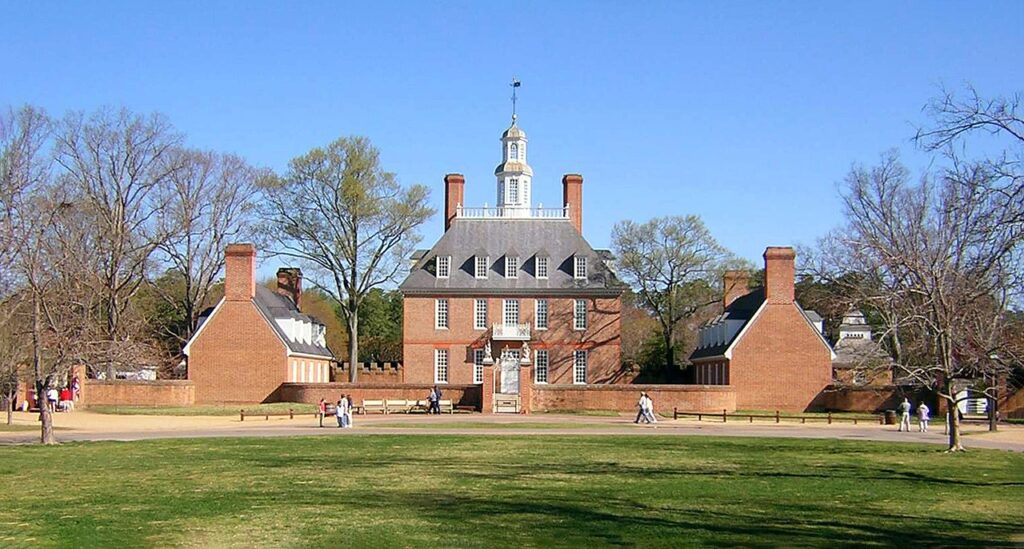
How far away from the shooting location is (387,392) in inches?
2169

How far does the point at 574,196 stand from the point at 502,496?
2044 inches

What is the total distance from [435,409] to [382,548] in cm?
3746

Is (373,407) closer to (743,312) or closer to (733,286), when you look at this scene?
(743,312)

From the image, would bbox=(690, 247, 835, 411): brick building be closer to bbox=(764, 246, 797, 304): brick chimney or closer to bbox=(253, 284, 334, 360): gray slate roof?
bbox=(764, 246, 797, 304): brick chimney

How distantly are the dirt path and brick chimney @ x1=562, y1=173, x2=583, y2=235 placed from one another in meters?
22.1

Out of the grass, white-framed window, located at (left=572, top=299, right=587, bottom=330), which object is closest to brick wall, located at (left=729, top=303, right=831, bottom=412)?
white-framed window, located at (left=572, top=299, right=587, bottom=330)

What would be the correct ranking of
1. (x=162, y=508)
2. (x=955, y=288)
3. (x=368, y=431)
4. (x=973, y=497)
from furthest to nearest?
(x=368, y=431)
(x=955, y=288)
(x=973, y=497)
(x=162, y=508)

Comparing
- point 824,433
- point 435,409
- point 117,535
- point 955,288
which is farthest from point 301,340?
point 117,535

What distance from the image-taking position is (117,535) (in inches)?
564

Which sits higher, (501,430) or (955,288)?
(955,288)

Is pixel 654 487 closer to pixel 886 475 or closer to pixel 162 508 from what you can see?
pixel 886 475

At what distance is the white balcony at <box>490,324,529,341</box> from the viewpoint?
62.2 m

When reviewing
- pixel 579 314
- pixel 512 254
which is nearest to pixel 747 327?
pixel 579 314

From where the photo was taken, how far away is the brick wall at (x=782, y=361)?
56.8m
